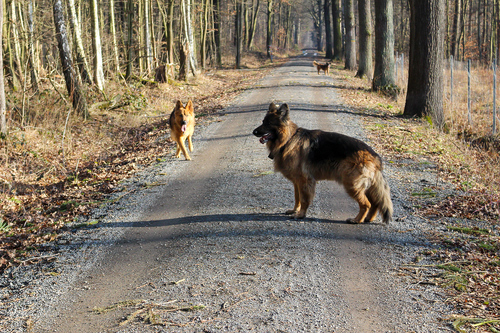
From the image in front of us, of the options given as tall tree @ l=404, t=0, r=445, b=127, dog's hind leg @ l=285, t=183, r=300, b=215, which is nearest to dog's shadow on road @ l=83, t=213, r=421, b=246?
dog's hind leg @ l=285, t=183, r=300, b=215

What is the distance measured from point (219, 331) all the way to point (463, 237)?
3954mm

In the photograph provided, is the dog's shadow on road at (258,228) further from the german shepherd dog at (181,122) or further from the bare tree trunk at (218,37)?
the bare tree trunk at (218,37)

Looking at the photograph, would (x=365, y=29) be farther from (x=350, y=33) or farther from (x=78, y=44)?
(x=78, y=44)

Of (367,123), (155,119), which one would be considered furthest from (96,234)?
(155,119)

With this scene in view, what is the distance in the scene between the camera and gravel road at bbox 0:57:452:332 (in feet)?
13.6

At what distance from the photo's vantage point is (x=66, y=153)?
13258mm

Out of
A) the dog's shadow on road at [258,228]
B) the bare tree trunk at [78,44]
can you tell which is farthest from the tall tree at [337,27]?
the dog's shadow on road at [258,228]

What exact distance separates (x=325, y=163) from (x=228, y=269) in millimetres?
2265

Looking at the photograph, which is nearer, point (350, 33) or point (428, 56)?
point (428, 56)

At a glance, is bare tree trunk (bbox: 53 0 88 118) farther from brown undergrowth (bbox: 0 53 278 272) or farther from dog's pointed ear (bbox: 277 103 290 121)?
dog's pointed ear (bbox: 277 103 290 121)

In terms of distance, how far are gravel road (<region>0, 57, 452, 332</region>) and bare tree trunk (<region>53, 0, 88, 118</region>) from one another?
8620 mm

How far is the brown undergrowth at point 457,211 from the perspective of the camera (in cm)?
447

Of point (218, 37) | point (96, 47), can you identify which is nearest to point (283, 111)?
point (96, 47)

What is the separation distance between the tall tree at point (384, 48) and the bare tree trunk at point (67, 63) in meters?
13.8
